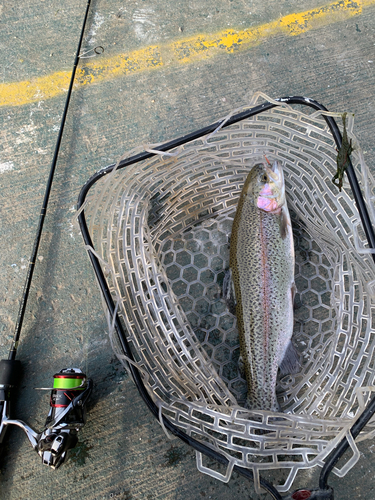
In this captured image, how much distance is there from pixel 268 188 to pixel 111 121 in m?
1.50

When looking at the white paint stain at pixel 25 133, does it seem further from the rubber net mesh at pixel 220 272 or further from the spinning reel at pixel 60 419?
the spinning reel at pixel 60 419

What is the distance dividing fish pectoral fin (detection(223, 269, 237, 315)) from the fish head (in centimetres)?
52

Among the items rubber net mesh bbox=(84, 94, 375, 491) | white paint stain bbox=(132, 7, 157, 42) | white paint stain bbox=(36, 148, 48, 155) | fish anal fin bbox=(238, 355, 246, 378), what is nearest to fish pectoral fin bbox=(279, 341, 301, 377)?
rubber net mesh bbox=(84, 94, 375, 491)

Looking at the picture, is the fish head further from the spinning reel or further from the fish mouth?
the spinning reel

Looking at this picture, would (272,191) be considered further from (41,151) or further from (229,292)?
(41,151)

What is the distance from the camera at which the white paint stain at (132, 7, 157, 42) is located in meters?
3.10

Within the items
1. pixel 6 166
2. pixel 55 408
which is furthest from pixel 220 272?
pixel 6 166

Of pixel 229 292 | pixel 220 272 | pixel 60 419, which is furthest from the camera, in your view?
pixel 220 272

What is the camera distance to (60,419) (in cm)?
207

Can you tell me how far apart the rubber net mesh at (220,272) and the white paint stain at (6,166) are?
36.0 inches

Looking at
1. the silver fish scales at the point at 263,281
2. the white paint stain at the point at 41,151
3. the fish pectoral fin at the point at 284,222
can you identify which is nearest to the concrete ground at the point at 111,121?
the white paint stain at the point at 41,151

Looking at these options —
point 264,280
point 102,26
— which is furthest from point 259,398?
point 102,26

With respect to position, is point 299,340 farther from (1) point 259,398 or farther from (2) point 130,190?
(2) point 130,190

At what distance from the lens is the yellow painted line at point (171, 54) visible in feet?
9.88
